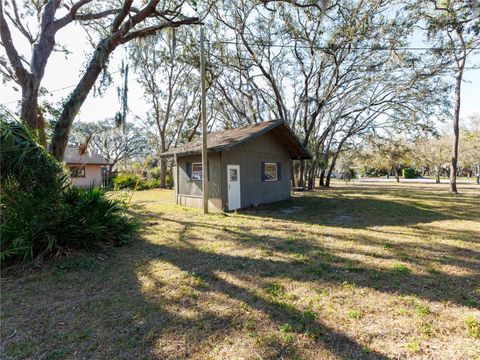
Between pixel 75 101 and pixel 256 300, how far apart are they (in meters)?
6.41

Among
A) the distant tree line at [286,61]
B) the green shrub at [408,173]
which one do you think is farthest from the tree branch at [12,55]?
the green shrub at [408,173]

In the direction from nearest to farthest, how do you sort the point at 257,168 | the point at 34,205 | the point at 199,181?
the point at 34,205
the point at 199,181
the point at 257,168

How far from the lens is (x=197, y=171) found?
10.6m

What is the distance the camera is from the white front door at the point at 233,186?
9.76 meters

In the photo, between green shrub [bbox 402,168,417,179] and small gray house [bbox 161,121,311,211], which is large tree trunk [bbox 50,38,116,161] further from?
green shrub [bbox 402,168,417,179]

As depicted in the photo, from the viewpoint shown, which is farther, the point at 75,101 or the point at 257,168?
the point at 257,168

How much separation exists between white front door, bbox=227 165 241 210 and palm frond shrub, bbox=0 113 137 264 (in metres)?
5.30

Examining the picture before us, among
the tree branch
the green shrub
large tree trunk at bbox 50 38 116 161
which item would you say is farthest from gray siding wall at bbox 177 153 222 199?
the green shrub

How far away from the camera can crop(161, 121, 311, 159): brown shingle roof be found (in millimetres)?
9248

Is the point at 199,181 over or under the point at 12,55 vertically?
under

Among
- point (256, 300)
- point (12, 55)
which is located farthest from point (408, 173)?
point (12, 55)

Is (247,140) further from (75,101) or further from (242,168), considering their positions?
(75,101)

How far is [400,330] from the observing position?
8.12 feet

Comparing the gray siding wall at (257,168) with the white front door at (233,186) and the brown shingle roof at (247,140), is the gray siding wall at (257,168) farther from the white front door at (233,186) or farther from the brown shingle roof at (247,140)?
the brown shingle roof at (247,140)
